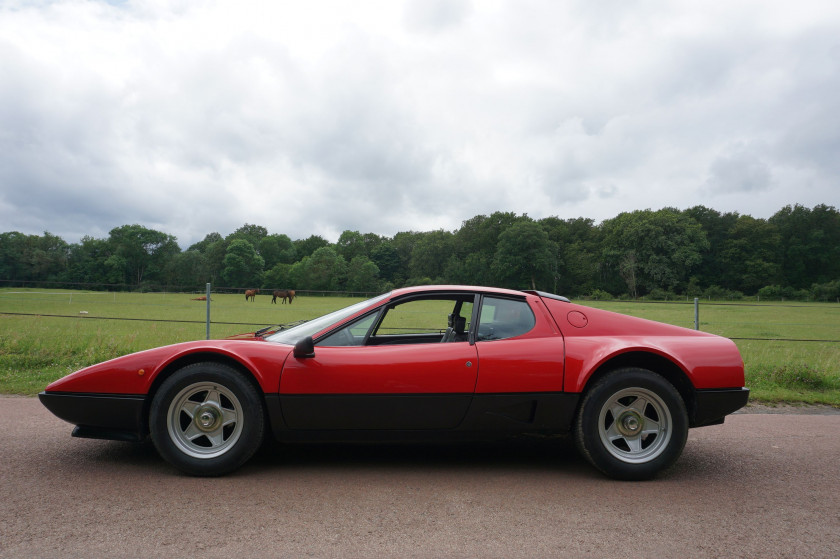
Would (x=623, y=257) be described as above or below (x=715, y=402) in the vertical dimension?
above

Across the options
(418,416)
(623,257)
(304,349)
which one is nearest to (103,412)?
(304,349)

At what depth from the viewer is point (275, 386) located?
10.8 ft

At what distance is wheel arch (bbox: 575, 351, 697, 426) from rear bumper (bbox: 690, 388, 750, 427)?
30mm

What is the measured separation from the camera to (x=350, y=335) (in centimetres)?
350

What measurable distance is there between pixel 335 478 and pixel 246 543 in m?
0.97

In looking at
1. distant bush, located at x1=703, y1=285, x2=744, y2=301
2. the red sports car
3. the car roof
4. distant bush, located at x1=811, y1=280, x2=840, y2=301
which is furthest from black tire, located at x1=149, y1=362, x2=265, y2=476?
distant bush, located at x1=811, y1=280, x2=840, y2=301

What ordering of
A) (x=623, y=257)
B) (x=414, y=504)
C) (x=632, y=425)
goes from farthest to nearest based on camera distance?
1. (x=623, y=257)
2. (x=632, y=425)
3. (x=414, y=504)

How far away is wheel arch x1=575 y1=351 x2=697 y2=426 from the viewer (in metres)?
3.47

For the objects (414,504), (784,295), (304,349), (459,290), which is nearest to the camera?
(414,504)

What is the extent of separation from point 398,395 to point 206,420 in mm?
1265

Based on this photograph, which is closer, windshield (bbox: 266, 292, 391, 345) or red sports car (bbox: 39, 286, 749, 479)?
red sports car (bbox: 39, 286, 749, 479)

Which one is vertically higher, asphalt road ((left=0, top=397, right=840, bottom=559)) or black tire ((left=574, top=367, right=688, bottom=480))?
black tire ((left=574, top=367, right=688, bottom=480))

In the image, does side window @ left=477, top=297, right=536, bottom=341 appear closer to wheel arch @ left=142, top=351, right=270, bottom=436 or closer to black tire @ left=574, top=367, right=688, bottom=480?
black tire @ left=574, top=367, right=688, bottom=480

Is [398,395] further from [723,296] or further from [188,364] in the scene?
[723,296]
